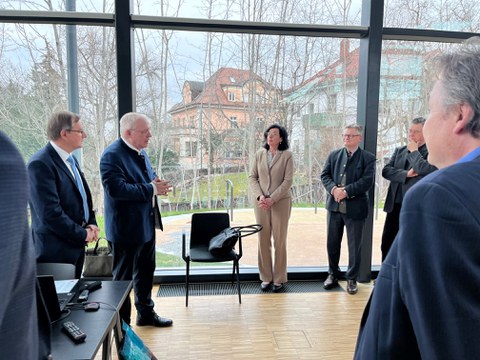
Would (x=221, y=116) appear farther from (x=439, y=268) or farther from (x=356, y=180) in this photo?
(x=439, y=268)

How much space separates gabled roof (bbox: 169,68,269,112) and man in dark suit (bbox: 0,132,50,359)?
2.97 m

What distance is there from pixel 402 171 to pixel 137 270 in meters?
2.52

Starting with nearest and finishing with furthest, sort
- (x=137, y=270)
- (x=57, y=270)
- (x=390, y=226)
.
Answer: (x=57, y=270), (x=137, y=270), (x=390, y=226)

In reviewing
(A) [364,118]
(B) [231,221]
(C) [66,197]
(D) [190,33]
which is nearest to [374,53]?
(A) [364,118]

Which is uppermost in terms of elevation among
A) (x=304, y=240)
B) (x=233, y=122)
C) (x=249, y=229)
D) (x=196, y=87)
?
(x=196, y=87)

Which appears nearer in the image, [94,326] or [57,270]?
[94,326]

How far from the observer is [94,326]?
1312mm

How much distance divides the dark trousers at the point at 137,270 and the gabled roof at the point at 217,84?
A: 147cm

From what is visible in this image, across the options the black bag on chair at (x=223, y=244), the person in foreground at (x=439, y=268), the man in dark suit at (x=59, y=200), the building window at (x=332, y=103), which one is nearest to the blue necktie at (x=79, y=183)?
the man in dark suit at (x=59, y=200)

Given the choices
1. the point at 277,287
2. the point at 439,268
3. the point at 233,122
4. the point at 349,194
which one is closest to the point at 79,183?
the point at 233,122

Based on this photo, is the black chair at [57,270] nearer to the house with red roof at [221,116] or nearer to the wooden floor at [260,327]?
the wooden floor at [260,327]

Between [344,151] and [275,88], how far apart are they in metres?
0.93

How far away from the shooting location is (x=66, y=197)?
2.14 m

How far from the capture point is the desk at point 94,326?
3.74 feet
